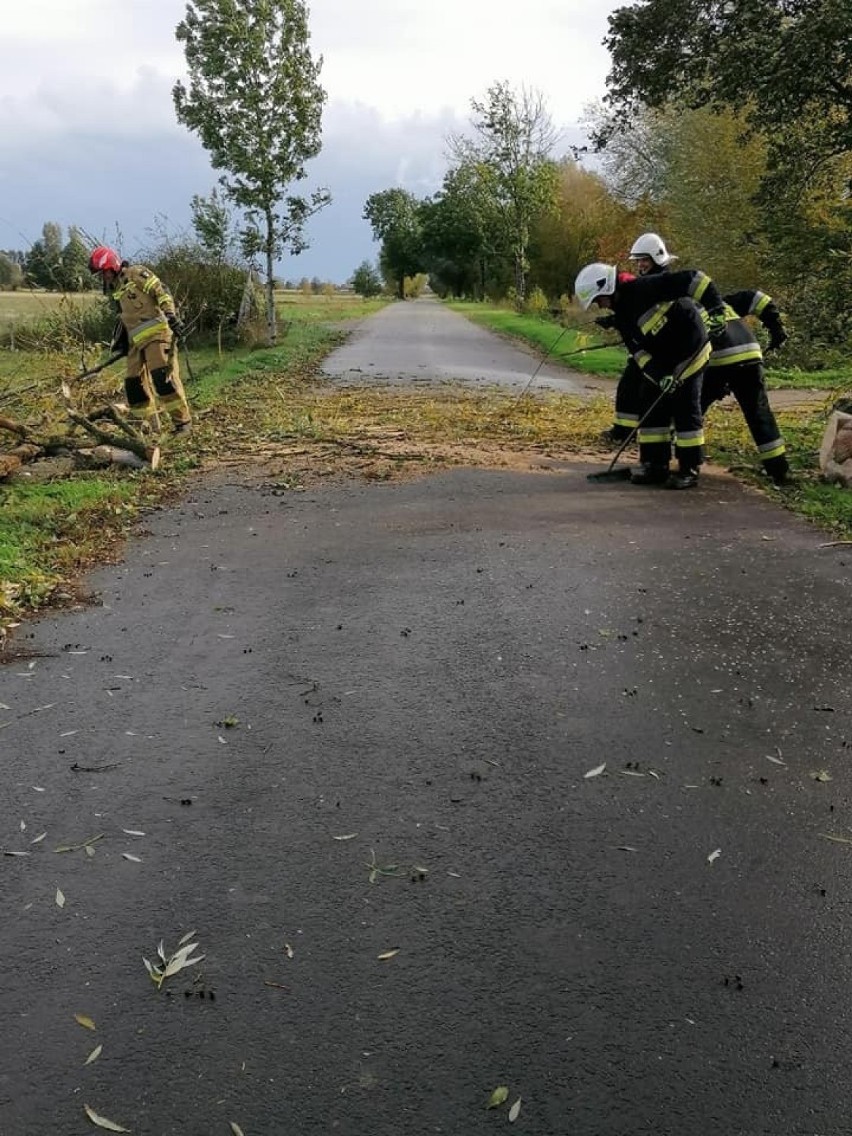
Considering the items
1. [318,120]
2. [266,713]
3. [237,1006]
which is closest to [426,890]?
[237,1006]

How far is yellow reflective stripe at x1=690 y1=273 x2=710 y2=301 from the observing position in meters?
8.27

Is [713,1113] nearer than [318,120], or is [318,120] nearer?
[713,1113]

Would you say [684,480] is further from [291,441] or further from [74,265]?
[74,265]

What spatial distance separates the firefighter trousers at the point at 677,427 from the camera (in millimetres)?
8578

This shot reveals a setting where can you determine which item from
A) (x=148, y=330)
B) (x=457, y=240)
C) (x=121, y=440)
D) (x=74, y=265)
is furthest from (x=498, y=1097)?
(x=457, y=240)

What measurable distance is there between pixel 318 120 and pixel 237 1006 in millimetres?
24516

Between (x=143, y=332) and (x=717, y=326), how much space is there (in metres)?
6.42

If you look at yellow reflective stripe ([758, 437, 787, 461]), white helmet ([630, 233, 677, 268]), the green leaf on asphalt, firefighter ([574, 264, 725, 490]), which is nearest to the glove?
firefighter ([574, 264, 725, 490])

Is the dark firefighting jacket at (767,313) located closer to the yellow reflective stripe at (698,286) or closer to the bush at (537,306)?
the yellow reflective stripe at (698,286)

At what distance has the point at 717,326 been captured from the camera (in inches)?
336

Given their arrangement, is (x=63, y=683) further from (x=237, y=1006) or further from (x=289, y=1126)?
(x=289, y=1126)

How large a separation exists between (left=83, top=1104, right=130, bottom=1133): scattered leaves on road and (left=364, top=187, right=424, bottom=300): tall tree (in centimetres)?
9279

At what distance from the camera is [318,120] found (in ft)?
78.3

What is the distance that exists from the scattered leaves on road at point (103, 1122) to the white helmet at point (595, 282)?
7460 mm
